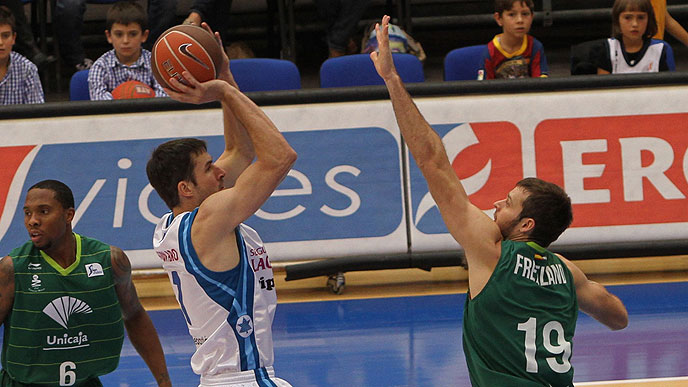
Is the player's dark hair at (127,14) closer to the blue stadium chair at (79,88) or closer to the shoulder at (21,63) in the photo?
the blue stadium chair at (79,88)

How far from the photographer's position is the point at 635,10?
28.9ft

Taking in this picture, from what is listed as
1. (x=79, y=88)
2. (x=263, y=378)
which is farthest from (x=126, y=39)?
(x=263, y=378)

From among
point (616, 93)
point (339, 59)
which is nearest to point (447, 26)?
point (339, 59)

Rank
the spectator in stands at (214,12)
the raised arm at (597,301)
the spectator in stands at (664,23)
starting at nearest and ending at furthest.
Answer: the raised arm at (597,301)
the spectator in stands at (664,23)
the spectator in stands at (214,12)

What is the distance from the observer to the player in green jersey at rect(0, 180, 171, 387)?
4.28 m

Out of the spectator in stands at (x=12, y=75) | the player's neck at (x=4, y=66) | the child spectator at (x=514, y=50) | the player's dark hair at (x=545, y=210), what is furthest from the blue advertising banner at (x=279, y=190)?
the player's dark hair at (x=545, y=210)

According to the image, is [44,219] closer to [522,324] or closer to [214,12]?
[522,324]

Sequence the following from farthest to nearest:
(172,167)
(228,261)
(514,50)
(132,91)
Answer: (514,50) → (132,91) → (172,167) → (228,261)

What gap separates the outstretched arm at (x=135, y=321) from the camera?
14.7 feet

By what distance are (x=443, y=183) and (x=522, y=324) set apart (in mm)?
622

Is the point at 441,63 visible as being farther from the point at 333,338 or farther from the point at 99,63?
the point at 333,338

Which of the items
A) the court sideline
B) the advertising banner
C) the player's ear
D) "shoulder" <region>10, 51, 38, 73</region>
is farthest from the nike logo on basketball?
"shoulder" <region>10, 51, 38, 73</region>

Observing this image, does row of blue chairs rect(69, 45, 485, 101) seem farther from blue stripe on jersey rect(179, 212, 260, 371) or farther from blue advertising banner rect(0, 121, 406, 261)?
blue stripe on jersey rect(179, 212, 260, 371)

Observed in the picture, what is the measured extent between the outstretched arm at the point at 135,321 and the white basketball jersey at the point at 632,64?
5.69m
